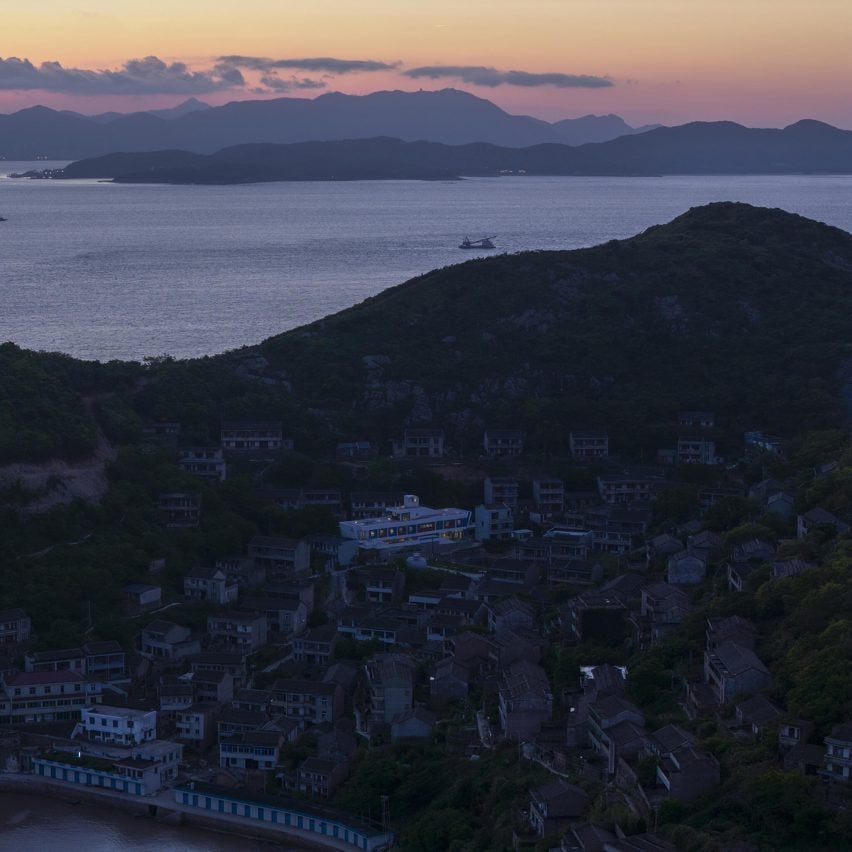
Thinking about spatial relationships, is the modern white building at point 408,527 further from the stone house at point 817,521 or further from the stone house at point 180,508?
the stone house at point 817,521

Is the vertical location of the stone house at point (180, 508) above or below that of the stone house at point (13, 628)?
above

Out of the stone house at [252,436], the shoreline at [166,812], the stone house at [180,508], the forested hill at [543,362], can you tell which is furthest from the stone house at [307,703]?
the stone house at [252,436]

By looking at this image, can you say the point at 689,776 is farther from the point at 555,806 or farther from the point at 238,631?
the point at 238,631

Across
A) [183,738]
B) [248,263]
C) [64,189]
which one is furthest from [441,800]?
[64,189]

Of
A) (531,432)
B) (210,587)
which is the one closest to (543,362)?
(531,432)

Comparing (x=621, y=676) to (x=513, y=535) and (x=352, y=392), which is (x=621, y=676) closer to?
(x=513, y=535)

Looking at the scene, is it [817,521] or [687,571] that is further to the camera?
[687,571]
